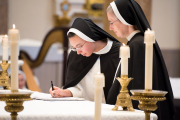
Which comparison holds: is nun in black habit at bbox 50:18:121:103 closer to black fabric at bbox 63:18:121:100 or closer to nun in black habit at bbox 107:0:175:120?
black fabric at bbox 63:18:121:100

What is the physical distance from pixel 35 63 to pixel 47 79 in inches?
112

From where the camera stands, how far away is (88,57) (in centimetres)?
326

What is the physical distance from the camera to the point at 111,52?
127 inches

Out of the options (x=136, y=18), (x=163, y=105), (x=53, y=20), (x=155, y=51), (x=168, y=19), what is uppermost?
(x=53, y=20)

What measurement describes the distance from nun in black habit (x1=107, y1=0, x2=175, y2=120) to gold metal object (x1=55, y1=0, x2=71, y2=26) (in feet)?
30.0

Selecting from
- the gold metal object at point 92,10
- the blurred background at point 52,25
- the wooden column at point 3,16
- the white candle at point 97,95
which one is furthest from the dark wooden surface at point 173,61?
the white candle at point 97,95

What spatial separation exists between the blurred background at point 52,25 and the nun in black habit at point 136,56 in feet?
14.6

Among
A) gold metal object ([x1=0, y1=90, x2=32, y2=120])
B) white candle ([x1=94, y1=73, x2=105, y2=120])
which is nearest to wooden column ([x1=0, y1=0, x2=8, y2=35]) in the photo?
gold metal object ([x1=0, y1=90, x2=32, y2=120])

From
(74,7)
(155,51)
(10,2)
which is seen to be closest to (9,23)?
(10,2)

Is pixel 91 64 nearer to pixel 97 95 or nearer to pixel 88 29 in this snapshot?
pixel 88 29

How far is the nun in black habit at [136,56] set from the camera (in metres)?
2.37

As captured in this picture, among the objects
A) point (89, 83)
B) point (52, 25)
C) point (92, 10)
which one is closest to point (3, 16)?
point (52, 25)

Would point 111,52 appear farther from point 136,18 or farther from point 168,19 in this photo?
point 168,19

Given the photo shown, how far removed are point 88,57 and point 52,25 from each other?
29.1 ft
